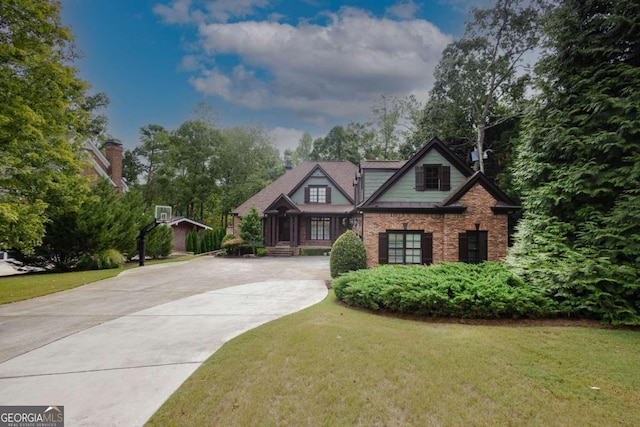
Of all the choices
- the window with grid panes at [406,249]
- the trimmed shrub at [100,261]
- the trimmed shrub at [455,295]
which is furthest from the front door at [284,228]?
the trimmed shrub at [455,295]

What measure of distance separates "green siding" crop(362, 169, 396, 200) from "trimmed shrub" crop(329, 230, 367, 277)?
3660 mm

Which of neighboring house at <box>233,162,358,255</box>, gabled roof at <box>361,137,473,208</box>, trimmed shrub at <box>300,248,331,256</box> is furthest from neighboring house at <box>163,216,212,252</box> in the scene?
gabled roof at <box>361,137,473,208</box>

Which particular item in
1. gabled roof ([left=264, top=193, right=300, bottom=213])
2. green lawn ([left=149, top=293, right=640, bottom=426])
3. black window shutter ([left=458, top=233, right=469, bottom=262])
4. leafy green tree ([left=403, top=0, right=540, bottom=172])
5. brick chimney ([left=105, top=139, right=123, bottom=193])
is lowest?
green lawn ([left=149, top=293, right=640, bottom=426])

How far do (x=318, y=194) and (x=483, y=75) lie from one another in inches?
625

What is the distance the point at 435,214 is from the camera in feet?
43.7

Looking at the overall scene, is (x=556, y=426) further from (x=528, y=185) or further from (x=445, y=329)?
(x=528, y=185)

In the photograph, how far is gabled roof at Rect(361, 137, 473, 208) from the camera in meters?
13.7

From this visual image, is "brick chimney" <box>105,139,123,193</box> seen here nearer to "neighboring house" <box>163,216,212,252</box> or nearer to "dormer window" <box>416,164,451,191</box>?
"neighboring house" <box>163,216,212,252</box>

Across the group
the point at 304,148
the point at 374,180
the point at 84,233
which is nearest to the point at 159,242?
the point at 84,233

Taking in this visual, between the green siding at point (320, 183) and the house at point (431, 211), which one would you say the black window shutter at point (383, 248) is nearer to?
the house at point (431, 211)

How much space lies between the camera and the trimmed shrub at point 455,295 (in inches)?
256

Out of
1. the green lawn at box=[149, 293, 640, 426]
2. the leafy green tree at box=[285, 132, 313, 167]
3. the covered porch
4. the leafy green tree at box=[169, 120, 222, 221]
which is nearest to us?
the green lawn at box=[149, 293, 640, 426]

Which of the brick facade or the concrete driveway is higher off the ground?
the brick facade

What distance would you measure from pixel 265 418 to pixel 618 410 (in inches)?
158
